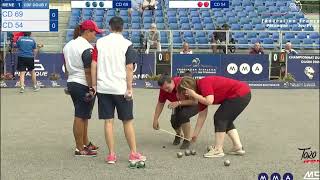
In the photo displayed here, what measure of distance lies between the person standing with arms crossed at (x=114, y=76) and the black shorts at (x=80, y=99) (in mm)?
344

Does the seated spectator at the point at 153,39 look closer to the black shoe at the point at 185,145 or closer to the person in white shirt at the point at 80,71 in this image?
the black shoe at the point at 185,145

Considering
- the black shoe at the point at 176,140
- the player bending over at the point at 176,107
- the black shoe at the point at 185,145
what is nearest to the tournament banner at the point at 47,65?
the black shoe at the point at 176,140

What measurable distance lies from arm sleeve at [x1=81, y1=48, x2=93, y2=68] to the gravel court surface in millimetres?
1159

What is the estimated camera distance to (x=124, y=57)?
6375 millimetres

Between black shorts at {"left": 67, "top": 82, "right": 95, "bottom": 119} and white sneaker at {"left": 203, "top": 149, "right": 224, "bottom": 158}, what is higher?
black shorts at {"left": 67, "top": 82, "right": 95, "bottom": 119}

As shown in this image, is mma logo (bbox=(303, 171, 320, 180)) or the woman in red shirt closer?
mma logo (bbox=(303, 171, 320, 180))

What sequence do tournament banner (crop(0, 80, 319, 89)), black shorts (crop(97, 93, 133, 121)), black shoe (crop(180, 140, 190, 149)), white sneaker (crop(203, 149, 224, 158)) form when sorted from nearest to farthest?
1. black shorts (crop(97, 93, 133, 121))
2. white sneaker (crop(203, 149, 224, 158))
3. black shoe (crop(180, 140, 190, 149))
4. tournament banner (crop(0, 80, 319, 89))

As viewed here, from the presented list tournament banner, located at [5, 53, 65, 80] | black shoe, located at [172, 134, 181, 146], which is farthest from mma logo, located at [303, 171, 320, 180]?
tournament banner, located at [5, 53, 65, 80]

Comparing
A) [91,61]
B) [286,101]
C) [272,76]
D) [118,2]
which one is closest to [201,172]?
[91,61]

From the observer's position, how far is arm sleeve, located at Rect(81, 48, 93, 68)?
6719 mm

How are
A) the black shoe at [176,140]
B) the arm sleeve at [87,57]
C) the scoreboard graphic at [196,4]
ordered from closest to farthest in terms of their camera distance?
1. the arm sleeve at [87,57]
2. the black shoe at [176,140]
3. the scoreboard graphic at [196,4]

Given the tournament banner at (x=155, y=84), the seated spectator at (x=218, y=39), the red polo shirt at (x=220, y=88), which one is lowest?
the tournament banner at (x=155, y=84)

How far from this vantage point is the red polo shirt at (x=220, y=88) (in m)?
6.81

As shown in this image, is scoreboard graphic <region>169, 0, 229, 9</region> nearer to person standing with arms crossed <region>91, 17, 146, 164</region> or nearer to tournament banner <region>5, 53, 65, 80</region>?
tournament banner <region>5, 53, 65, 80</region>
